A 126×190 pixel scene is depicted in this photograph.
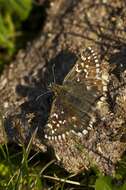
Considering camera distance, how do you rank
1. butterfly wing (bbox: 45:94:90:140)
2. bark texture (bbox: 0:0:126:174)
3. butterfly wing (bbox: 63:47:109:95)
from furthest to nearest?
bark texture (bbox: 0:0:126:174), butterfly wing (bbox: 63:47:109:95), butterfly wing (bbox: 45:94:90:140)

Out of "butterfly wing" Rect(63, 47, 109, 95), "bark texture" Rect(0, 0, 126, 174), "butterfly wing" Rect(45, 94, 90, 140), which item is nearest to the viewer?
"butterfly wing" Rect(45, 94, 90, 140)

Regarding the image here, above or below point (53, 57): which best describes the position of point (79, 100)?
below

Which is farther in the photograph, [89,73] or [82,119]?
[89,73]

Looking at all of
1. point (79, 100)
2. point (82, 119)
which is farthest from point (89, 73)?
point (82, 119)

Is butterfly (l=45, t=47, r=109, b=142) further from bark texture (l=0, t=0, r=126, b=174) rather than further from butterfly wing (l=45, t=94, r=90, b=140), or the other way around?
bark texture (l=0, t=0, r=126, b=174)

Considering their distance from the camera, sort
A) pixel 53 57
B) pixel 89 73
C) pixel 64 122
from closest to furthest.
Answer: pixel 64 122 → pixel 89 73 → pixel 53 57

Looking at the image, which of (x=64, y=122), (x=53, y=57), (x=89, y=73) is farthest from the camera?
(x=53, y=57)

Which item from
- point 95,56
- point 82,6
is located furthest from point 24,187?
point 82,6

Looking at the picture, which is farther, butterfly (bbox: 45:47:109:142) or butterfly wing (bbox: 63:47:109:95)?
butterfly wing (bbox: 63:47:109:95)

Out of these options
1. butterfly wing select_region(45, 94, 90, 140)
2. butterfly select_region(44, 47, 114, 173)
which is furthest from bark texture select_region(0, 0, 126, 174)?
butterfly wing select_region(45, 94, 90, 140)

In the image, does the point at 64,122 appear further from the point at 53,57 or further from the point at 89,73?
the point at 53,57

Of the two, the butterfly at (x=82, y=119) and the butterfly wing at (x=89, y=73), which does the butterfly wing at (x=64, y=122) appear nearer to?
the butterfly at (x=82, y=119)

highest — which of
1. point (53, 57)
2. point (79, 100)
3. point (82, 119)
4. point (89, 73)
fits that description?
point (53, 57)

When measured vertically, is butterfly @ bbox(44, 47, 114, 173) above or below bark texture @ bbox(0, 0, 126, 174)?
below
